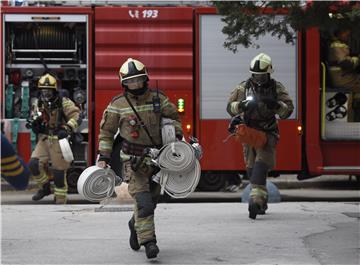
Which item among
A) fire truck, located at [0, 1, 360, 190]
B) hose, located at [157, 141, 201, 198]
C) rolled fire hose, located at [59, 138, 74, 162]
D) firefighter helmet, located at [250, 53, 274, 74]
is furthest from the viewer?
fire truck, located at [0, 1, 360, 190]

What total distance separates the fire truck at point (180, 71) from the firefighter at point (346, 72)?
0.12 m

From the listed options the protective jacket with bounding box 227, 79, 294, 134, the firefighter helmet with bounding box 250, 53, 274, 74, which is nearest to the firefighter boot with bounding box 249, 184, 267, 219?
the protective jacket with bounding box 227, 79, 294, 134

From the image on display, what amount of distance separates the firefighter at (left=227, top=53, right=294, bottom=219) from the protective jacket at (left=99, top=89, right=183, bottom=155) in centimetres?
167

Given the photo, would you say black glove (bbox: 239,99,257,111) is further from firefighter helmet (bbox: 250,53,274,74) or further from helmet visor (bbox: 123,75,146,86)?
helmet visor (bbox: 123,75,146,86)

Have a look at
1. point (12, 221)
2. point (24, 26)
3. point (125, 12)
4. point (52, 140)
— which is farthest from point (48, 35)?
point (12, 221)

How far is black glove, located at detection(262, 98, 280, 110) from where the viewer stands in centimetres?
755

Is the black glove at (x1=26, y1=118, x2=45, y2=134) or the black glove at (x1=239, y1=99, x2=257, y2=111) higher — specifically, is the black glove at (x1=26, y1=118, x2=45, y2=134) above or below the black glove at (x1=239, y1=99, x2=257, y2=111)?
below

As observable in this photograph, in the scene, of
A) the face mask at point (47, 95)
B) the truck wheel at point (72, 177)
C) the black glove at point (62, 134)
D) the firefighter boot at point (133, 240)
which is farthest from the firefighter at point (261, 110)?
the truck wheel at point (72, 177)

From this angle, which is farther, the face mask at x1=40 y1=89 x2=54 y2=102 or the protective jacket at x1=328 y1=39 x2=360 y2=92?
the protective jacket at x1=328 y1=39 x2=360 y2=92

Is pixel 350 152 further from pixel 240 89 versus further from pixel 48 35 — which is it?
pixel 48 35

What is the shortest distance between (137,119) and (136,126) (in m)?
0.06

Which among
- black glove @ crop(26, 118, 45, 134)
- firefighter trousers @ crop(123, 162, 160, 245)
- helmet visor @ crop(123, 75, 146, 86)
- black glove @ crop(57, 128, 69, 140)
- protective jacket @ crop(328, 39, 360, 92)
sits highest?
protective jacket @ crop(328, 39, 360, 92)

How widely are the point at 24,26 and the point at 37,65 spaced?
2.20 ft

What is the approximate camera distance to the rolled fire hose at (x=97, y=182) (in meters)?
6.18
